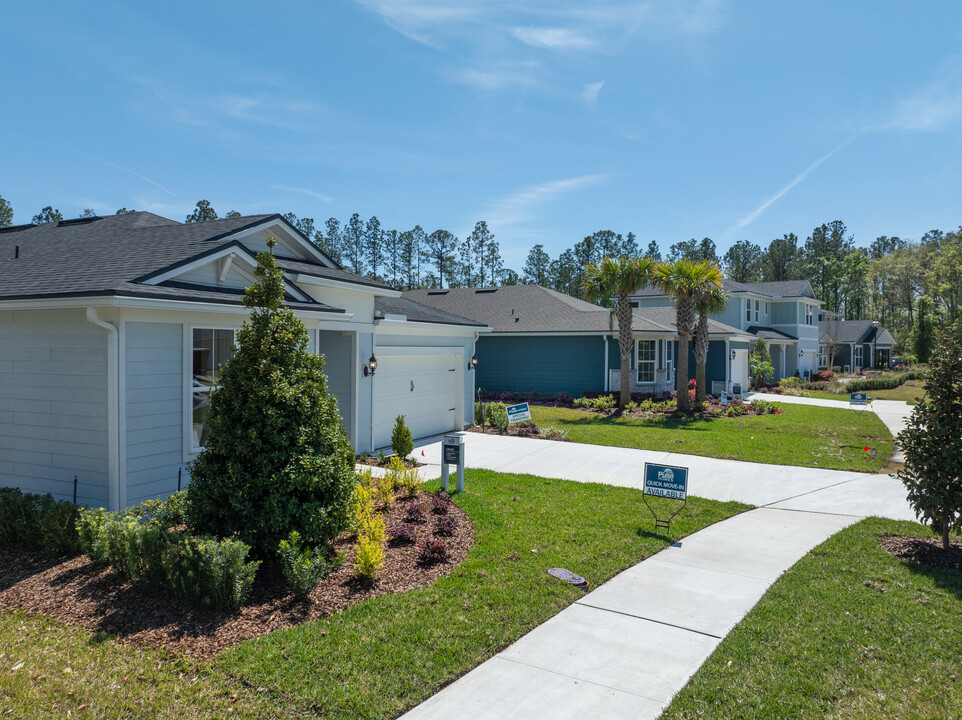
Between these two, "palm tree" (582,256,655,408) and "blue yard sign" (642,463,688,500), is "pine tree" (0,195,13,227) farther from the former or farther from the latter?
"blue yard sign" (642,463,688,500)

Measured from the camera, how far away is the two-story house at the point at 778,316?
115 ft

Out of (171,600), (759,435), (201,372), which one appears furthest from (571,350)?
(171,600)

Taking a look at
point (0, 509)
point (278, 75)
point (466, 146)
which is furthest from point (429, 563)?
point (466, 146)

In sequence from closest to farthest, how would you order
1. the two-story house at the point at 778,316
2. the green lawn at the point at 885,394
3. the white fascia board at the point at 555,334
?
the white fascia board at the point at 555,334
the green lawn at the point at 885,394
the two-story house at the point at 778,316

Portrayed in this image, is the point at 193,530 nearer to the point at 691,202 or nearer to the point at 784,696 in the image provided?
the point at 784,696

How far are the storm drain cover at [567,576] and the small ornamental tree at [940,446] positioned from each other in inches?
162

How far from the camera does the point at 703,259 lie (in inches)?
2360

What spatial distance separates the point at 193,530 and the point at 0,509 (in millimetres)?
2823

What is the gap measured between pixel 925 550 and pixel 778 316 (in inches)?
1397

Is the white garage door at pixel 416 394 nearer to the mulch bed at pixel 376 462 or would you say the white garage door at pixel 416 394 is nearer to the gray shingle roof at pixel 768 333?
the mulch bed at pixel 376 462

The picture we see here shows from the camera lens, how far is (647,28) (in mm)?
12242

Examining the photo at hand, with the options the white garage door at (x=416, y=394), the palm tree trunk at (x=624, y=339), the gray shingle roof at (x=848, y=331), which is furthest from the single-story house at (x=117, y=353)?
the gray shingle roof at (x=848, y=331)

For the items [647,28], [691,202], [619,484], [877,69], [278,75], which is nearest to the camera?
[619,484]

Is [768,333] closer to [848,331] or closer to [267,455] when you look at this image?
[848,331]
